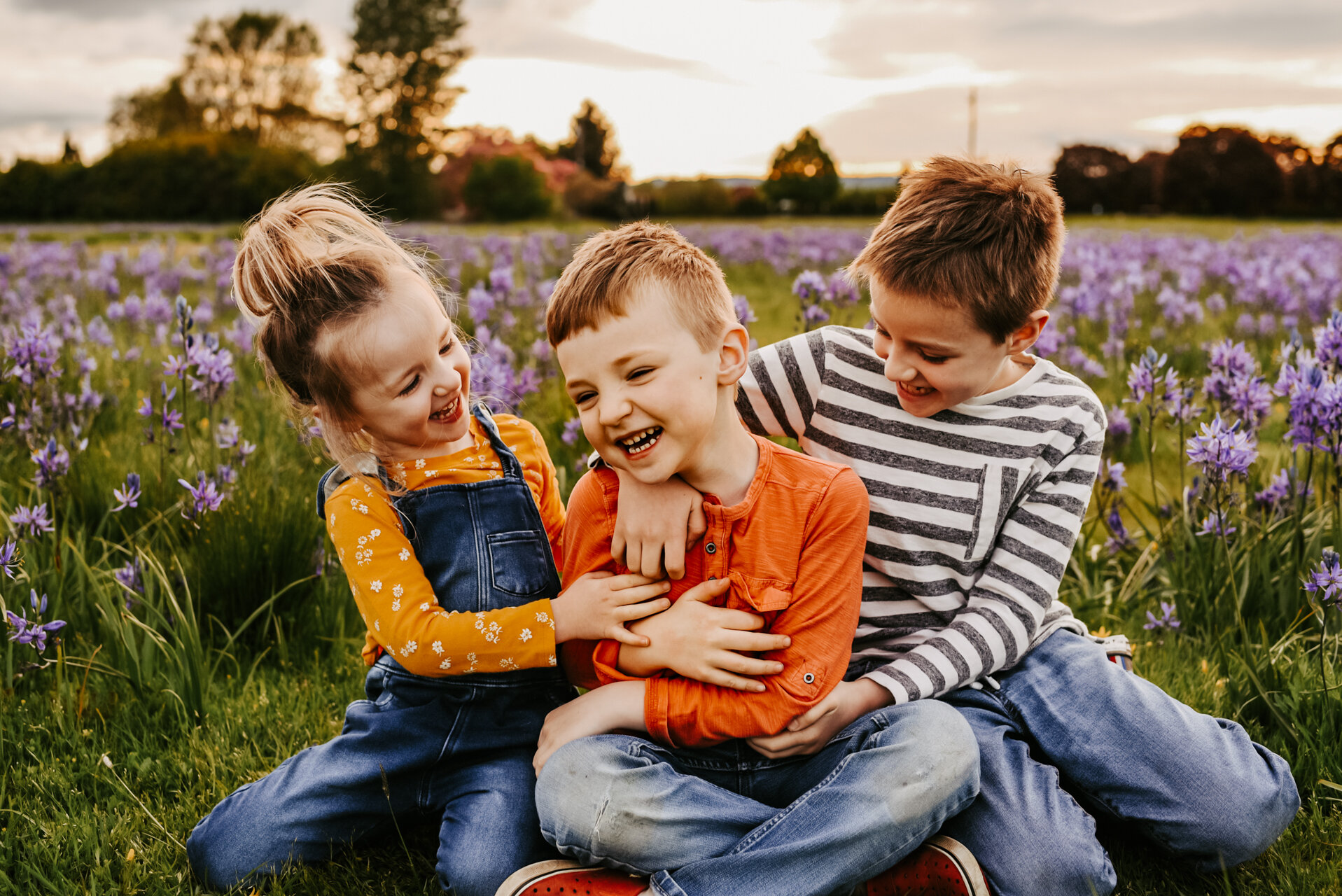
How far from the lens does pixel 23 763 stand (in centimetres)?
227

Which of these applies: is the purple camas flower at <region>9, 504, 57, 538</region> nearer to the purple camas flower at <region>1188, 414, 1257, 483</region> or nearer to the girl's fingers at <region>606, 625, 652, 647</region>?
the girl's fingers at <region>606, 625, 652, 647</region>

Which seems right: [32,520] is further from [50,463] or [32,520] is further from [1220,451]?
[1220,451]

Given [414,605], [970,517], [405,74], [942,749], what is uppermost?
[405,74]

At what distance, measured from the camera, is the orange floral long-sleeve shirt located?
1.94 m

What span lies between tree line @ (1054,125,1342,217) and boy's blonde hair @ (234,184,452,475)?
42.9m

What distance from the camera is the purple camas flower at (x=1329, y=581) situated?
2260mm

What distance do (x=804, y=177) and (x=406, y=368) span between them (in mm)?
46776

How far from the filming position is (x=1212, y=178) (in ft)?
142

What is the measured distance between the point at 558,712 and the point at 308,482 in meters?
1.99

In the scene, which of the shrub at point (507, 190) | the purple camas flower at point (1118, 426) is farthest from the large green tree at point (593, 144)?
the purple camas flower at point (1118, 426)

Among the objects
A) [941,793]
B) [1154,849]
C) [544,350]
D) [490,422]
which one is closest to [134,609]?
[490,422]

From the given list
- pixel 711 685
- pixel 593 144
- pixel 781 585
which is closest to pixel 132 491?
pixel 711 685

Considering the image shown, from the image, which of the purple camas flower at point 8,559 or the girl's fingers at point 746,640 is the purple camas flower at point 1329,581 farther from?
the purple camas flower at point 8,559

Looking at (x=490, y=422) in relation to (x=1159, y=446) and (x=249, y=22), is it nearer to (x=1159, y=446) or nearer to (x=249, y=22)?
(x=1159, y=446)
